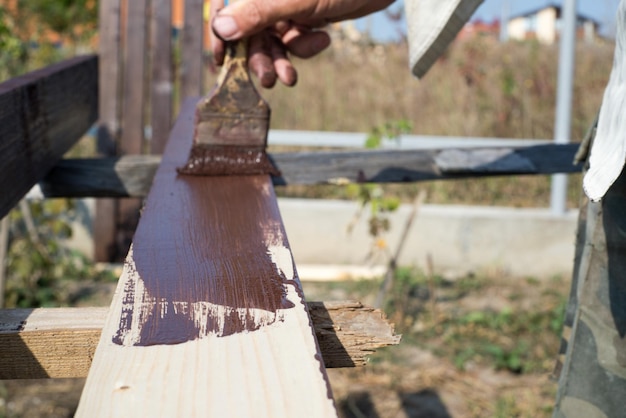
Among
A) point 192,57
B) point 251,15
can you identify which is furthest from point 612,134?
point 192,57

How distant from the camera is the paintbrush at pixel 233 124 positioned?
5.85 ft

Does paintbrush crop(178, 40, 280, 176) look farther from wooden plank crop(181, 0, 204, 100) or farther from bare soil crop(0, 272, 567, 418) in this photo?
wooden plank crop(181, 0, 204, 100)

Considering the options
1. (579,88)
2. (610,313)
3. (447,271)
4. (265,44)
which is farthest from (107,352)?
(579,88)

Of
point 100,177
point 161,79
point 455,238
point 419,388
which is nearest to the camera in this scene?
point 100,177

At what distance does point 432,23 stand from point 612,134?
1.42 feet

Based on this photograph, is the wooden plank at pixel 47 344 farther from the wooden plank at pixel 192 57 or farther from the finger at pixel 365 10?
the wooden plank at pixel 192 57

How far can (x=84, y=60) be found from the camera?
2.75m

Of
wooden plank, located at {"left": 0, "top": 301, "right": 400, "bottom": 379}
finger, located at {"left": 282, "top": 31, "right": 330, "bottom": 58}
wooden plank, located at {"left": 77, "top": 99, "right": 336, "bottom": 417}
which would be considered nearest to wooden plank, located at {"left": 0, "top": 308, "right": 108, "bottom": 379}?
wooden plank, located at {"left": 0, "top": 301, "right": 400, "bottom": 379}

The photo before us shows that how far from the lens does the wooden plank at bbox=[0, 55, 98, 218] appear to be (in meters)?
1.67

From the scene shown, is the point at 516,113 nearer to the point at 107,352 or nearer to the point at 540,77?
the point at 540,77

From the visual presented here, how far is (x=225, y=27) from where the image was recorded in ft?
5.58

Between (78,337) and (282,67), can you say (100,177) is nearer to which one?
(282,67)

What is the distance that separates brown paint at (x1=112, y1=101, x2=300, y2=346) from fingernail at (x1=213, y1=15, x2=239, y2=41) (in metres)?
0.36

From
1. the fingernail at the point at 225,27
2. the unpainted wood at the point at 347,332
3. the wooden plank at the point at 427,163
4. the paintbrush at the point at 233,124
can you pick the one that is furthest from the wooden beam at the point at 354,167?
the unpainted wood at the point at 347,332
